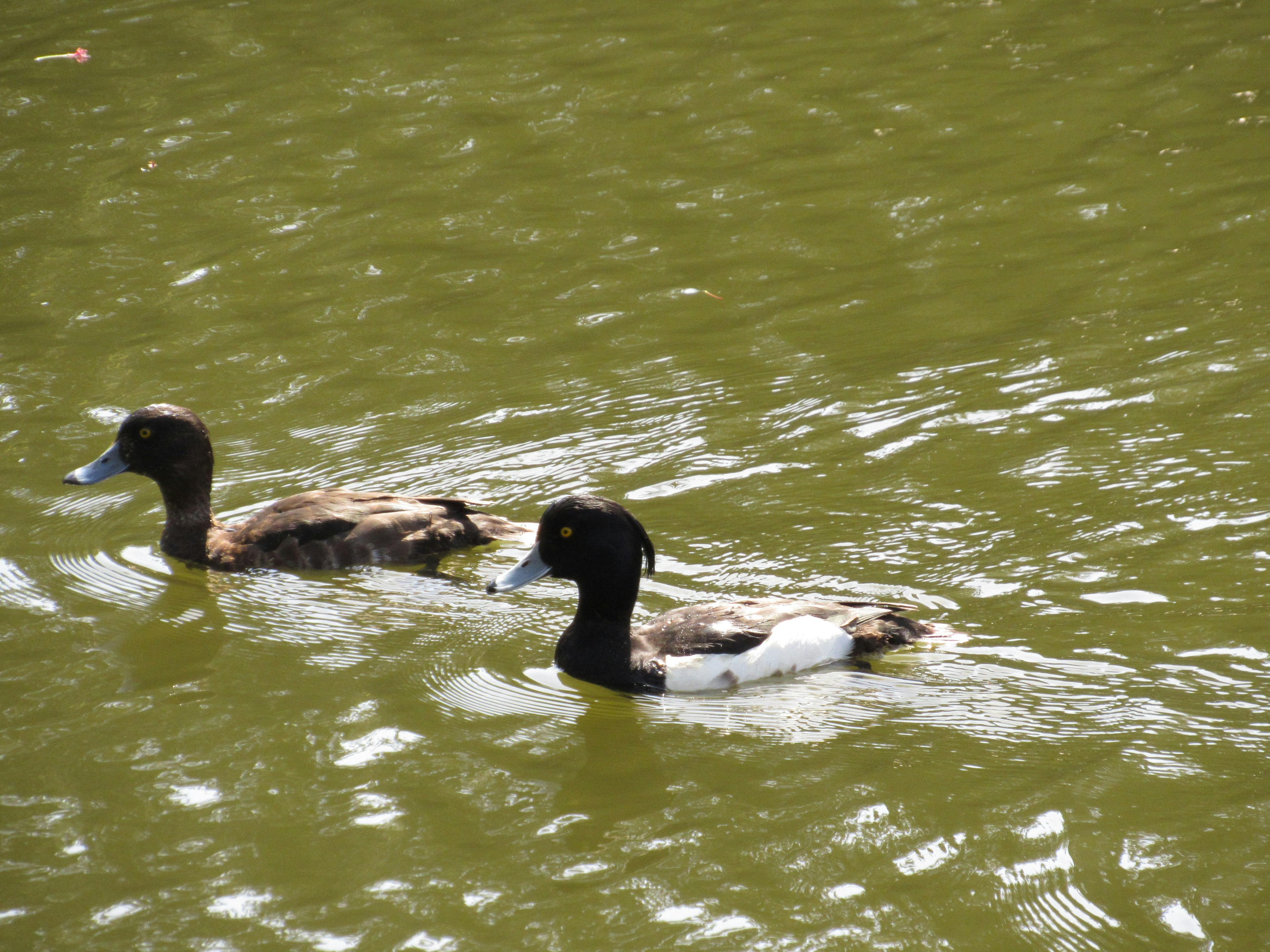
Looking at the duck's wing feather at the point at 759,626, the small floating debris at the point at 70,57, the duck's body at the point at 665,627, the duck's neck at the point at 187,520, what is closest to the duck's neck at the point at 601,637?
the duck's body at the point at 665,627

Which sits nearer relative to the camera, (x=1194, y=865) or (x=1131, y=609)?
(x=1194, y=865)

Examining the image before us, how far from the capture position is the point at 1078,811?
5.04 meters

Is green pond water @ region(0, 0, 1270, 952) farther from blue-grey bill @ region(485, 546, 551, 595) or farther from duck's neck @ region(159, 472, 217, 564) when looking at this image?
blue-grey bill @ region(485, 546, 551, 595)

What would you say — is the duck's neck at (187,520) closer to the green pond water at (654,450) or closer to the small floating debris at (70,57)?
the green pond water at (654,450)

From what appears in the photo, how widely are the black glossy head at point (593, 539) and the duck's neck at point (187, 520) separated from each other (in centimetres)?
233

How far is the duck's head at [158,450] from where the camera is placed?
7.82 m

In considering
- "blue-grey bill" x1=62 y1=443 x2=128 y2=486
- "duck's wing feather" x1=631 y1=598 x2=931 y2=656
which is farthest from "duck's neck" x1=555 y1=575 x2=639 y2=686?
"blue-grey bill" x1=62 y1=443 x2=128 y2=486

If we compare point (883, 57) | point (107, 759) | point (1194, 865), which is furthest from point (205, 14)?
point (1194, 865)

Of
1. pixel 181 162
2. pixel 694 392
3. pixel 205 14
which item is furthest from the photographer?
pixel 205 14

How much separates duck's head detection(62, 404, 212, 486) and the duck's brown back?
1.62 feet

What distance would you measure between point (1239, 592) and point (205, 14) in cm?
1408

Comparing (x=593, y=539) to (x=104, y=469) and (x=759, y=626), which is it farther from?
(x=104, y=469)

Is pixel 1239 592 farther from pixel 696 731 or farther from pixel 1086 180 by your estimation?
pixel 1086 180

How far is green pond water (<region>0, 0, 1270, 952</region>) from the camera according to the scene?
16.1 ft
